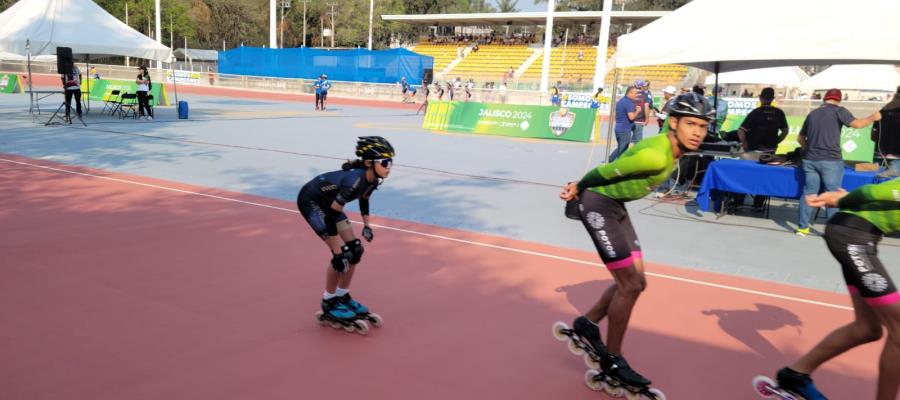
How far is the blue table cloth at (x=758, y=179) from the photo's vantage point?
9453 mm

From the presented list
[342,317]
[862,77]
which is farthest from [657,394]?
[862,77]

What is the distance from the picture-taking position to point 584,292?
6.44 meters

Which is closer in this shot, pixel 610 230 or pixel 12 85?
pixel 610 230

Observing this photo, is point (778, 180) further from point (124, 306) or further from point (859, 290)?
point (124, 306)

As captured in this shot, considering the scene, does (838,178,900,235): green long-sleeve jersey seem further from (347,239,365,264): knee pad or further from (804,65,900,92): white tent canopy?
(804,65,900,92): white tent canopy

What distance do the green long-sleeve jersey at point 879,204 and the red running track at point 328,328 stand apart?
4.85 feet

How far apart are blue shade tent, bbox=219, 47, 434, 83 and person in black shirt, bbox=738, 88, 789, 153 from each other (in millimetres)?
35122

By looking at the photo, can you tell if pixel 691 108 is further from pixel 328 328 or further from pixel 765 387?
pixel 328 328

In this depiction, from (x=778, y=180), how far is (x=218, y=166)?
1037cm

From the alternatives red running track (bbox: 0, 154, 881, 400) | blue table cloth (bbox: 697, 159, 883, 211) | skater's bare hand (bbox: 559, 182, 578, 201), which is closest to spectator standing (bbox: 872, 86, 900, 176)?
blue table cloth (bbox: 697, 159, 883, 211)

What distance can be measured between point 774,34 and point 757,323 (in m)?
5.68

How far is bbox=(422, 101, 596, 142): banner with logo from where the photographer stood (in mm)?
22531

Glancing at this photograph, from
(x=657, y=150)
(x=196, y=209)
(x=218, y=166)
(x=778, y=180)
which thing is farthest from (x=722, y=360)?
(x=218, y=166)

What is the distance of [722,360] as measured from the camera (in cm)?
493
